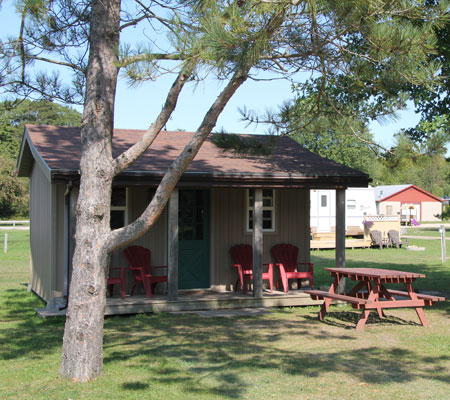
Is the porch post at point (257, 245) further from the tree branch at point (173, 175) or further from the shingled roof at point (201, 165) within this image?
→ the tree branch at point (173, 175)

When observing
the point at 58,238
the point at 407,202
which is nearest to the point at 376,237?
the point at 58,238

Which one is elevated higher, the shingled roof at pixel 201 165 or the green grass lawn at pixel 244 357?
the shingled roof at pixel 201 165

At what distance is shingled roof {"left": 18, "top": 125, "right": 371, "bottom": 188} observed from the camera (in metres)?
10.5

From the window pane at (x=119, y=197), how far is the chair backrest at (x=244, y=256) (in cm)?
247

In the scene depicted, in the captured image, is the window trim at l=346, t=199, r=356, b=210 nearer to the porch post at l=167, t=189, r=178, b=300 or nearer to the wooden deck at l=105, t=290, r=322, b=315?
the wooden deck at l=105, t=290, r=322, b=315

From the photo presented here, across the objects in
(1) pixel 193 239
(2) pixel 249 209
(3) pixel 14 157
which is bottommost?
(1) pixel 193 239

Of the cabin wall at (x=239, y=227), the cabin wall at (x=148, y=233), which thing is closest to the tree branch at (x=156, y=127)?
the cabin wall at (x=148, y=233)

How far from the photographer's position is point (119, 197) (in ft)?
38.4

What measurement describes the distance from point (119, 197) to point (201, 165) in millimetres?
1747

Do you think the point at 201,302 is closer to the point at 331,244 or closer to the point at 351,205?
the point at 331,244

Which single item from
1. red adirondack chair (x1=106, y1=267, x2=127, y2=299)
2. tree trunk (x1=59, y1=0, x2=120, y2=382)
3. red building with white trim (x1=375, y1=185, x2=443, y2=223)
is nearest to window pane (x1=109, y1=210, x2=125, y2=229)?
red adirondack chair (x1=106, y1=267, x2=127, y2=299)

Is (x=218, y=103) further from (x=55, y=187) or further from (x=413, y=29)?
(x=55, y=187)

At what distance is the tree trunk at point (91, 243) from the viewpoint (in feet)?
20.5

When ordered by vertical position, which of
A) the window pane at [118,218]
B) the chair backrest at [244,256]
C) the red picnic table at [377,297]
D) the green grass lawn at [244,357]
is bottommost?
the green grass lawn at [244,357]
